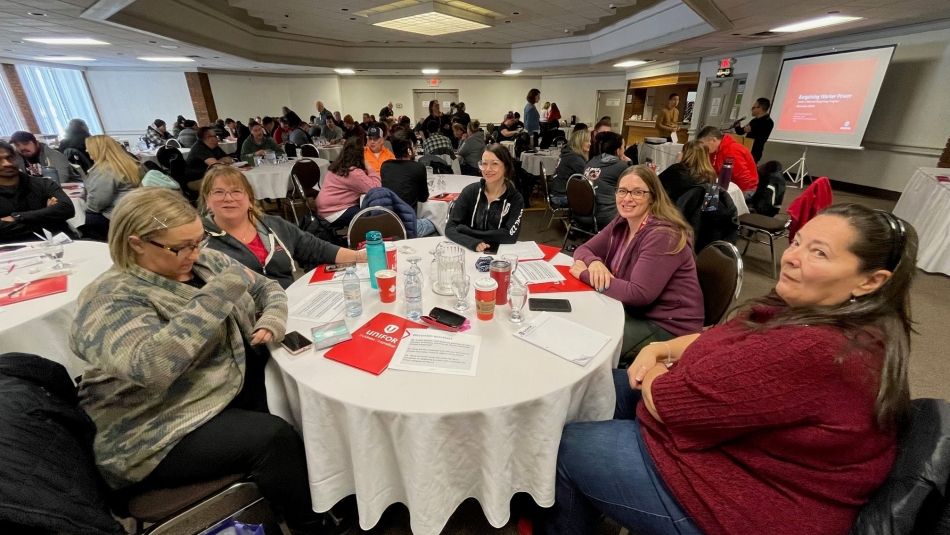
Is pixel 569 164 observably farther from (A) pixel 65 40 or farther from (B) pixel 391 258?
(A) pixel 65 40

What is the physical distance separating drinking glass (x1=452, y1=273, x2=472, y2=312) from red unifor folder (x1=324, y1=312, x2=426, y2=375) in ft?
0.66

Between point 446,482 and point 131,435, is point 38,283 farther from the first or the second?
point 446,482

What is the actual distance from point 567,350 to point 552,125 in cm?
875

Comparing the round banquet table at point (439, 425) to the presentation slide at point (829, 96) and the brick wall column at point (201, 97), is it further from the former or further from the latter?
the brick wall column at point (201, 97)

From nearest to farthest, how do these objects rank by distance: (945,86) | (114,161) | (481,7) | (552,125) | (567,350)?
(567,350), (114,161), (945,86), (481,7), (552,125)

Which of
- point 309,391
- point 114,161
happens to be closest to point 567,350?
point 309,391

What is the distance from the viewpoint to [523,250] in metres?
2.31

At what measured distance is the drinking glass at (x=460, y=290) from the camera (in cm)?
161

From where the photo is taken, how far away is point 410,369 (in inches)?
48.4

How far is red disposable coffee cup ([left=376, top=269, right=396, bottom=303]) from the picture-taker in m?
1.62

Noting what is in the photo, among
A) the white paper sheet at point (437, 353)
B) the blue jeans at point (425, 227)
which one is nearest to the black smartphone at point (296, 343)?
the white paper sheet at point (437, 353)

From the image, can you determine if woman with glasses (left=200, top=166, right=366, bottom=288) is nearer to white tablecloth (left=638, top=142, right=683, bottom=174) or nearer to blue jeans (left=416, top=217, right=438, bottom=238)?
blue jeans (left=416, top=217, right=438, bottom=238)

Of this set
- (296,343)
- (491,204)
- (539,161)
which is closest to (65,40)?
(539,161)

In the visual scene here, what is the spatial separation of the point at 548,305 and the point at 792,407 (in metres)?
0.87
